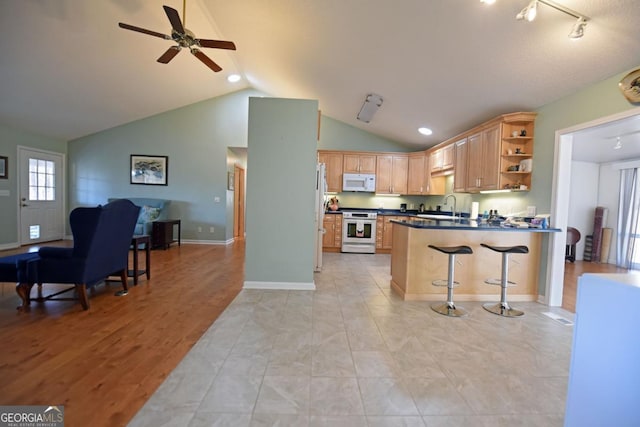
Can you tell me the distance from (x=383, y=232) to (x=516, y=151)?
319 centimetres

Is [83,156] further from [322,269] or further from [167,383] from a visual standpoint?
[167,383]

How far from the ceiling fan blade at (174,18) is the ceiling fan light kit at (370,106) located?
2.88 meters

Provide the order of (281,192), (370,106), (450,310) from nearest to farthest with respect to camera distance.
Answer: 1. (450,310)
2. (281,192)
3. (370,106)

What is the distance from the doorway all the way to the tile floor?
533 cm

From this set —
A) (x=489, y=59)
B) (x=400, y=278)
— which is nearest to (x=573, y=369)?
(x=400, y=278)

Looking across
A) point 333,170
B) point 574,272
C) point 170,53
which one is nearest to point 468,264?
point 574,272

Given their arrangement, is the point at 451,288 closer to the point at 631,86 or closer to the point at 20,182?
the point at 631,86

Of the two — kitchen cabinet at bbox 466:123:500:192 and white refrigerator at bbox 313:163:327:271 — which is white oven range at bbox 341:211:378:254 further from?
kitchen cabinet at bbox 466:123:500:192

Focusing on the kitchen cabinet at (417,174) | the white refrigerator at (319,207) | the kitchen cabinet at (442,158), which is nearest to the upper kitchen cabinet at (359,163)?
the kitchen cabinet at (417,174)

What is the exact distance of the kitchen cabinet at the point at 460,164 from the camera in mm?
4602

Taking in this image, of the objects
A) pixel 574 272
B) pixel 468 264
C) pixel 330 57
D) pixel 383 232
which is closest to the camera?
pixel 468 264

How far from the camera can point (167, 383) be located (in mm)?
1730

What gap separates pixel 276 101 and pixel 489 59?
2.36 m

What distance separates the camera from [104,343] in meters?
2.21
